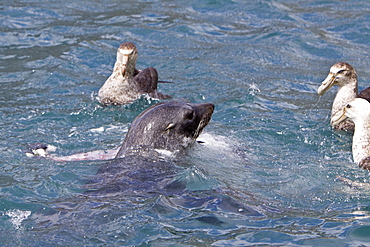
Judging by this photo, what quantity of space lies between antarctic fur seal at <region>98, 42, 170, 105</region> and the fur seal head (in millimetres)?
2850

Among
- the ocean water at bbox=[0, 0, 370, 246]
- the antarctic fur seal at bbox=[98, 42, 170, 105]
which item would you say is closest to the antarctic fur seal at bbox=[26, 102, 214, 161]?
the ocean water at bbox=[0, 0, 370, 246]

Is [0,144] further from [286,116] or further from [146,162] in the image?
[286,116]

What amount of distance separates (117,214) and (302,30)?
9.10 m

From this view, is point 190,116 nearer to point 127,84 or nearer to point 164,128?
point 164,128

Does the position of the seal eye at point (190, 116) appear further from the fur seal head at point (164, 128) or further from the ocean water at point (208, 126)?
the ocean water at point (208, 126)

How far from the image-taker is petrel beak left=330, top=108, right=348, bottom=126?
861 cm

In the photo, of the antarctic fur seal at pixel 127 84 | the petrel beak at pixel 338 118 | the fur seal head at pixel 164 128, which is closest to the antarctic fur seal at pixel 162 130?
the fur seal head at pixel 164 128

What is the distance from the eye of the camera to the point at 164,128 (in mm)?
7129

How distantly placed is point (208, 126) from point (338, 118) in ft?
5.83

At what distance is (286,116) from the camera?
9500 mm

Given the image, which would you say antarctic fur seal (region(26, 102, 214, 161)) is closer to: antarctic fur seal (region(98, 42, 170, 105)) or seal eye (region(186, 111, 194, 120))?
seal eye (region(186, 111, 194, 120))

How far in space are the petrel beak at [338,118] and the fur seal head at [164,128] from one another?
2.27 metres

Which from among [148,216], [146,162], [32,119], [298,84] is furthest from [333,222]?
[298,84]

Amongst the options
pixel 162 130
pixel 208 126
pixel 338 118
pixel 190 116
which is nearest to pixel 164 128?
pixel 162 130
